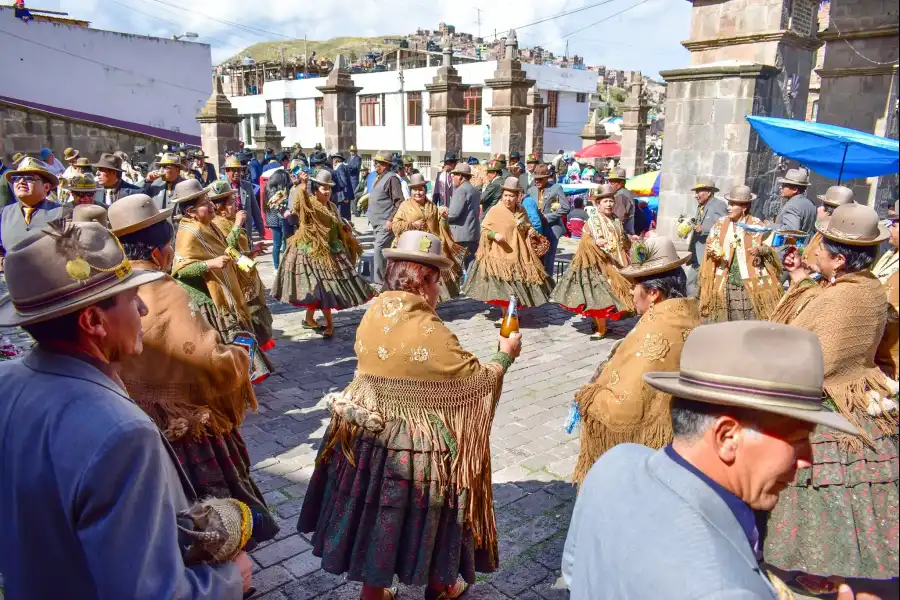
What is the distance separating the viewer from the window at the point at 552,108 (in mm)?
40500

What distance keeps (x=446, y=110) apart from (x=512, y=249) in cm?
785

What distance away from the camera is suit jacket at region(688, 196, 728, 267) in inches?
301

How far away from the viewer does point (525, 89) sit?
49.0 feet

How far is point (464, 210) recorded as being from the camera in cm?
964

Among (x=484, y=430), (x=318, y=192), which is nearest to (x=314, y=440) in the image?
(x=484, y=430)

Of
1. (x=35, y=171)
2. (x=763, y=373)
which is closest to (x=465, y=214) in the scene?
(x=35, y=171)

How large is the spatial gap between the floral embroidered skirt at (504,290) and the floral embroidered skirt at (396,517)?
5451 mm

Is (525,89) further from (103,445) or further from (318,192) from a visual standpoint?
(103,445)

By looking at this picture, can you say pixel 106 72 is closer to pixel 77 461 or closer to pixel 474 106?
pixel 474 106

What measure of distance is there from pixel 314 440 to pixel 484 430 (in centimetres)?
258

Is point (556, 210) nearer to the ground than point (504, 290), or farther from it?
farther from it

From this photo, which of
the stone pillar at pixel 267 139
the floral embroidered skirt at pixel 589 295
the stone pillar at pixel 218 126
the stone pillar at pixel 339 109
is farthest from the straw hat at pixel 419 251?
the stone pillar at pixel 267 139

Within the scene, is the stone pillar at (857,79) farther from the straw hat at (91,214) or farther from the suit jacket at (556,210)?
the straw hat at (91,214)

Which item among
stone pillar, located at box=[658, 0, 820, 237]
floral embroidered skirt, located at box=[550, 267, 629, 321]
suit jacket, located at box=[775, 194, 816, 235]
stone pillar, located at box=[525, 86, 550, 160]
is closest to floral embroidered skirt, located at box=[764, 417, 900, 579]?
suit jacket, located at box=[775, 194, 816, 235]
